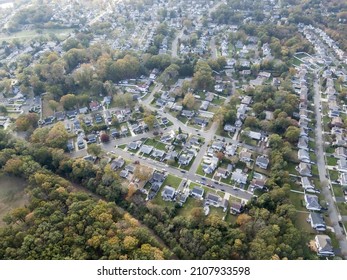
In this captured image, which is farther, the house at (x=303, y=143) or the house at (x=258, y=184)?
the house at (x=303, y=143)

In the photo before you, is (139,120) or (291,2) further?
(291,2)

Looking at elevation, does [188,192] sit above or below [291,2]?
below

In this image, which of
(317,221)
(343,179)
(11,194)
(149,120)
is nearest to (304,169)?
(343,179)

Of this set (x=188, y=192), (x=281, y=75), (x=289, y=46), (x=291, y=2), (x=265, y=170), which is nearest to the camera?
(x=188, y=192)

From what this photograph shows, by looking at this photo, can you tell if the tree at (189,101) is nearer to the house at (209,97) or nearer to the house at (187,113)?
the house at (187,113)

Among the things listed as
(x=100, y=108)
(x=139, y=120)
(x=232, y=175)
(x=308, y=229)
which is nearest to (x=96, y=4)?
(x=100, y=108)

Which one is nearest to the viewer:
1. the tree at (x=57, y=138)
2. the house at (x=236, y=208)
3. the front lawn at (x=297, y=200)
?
the house at (x=236, y=208)

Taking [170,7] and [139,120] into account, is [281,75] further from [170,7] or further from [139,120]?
[170,7]

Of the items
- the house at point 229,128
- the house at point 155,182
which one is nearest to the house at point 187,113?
the house at point 229,128
